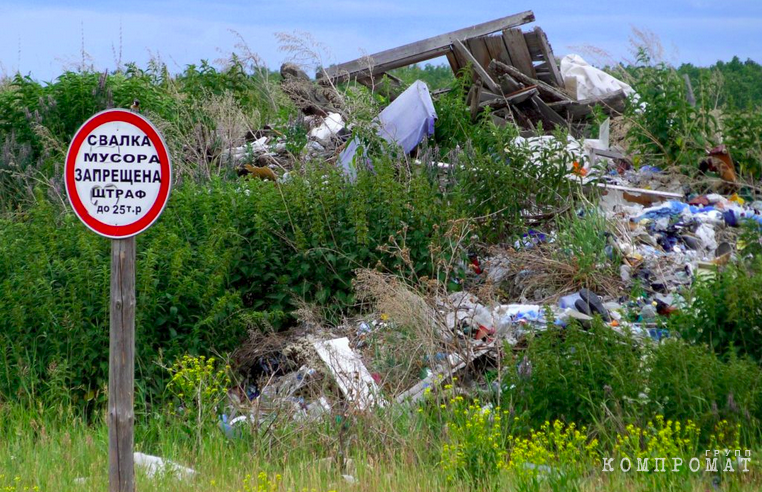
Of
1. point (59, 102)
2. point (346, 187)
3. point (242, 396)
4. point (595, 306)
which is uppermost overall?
point (59, 102)

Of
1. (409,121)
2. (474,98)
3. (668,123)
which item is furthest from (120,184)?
(474,98)

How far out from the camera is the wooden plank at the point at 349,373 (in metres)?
5.60

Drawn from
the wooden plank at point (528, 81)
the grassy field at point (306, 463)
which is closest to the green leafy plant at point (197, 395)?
the grassy field at point (306, 463)

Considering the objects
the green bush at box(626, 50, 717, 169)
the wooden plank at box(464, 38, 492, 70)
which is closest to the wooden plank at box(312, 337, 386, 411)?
the green bush at box(626, 50, 717, 169)

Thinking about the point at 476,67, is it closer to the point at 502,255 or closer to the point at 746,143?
the point at 746,143

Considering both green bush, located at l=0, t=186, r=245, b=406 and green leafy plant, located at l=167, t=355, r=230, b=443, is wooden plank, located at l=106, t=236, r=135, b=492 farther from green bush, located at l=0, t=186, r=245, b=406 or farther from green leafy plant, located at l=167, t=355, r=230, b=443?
green bush, located at l=0, t=186, r=245, b=406

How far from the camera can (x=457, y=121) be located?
34.7ft

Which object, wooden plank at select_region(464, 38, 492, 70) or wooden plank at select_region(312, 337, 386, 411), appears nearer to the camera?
wooden plank at select_region(312, 337, 386, 411)

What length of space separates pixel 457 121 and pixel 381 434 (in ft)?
19.9

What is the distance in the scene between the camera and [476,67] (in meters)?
12.7

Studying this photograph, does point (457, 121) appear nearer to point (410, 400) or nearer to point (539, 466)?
point (410, 400)

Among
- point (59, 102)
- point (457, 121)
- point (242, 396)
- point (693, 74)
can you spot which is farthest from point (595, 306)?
point (693, 74)

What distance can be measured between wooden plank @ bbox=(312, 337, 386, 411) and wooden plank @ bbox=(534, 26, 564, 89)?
8.02 metres

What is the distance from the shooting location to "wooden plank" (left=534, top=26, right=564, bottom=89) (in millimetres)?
13234
